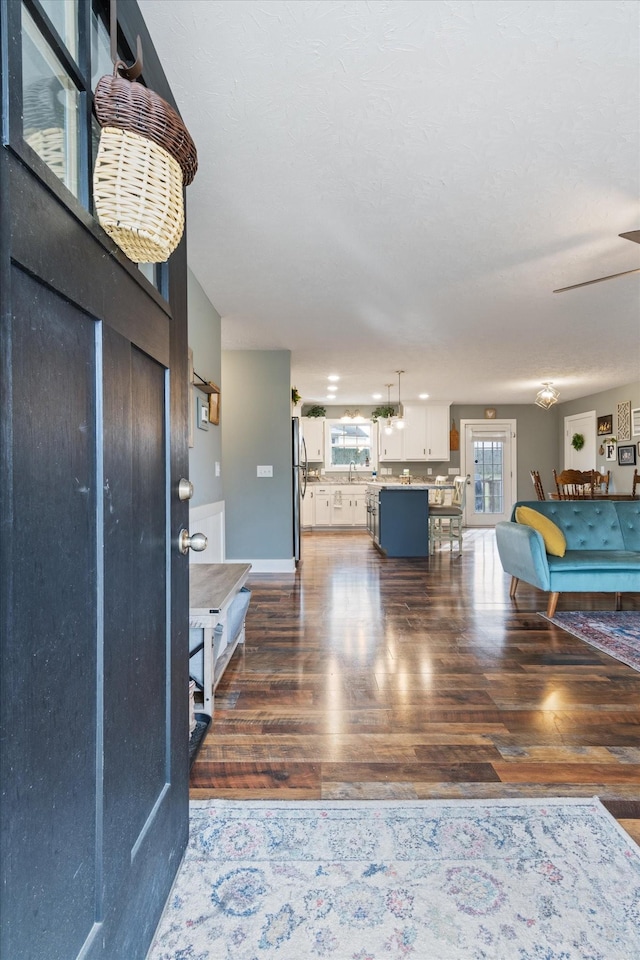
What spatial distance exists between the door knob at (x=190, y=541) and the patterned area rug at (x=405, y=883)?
2.82 ft

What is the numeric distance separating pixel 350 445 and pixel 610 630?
6.67 m

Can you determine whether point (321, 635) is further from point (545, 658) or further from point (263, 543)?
point (263, 543)

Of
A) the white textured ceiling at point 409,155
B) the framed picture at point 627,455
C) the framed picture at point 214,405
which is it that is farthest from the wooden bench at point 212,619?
the framed picture at point 627,455

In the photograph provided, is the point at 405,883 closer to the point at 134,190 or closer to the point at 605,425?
the point at 134,190

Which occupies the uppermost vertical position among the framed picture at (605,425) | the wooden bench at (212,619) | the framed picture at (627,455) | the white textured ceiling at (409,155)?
the white textured ceiling at (409,155)

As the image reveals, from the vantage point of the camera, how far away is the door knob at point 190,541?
1.24m

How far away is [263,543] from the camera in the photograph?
216 inches

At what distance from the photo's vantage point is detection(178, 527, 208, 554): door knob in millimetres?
1238

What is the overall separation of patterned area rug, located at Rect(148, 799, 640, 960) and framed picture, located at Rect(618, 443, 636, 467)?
7.19 meters

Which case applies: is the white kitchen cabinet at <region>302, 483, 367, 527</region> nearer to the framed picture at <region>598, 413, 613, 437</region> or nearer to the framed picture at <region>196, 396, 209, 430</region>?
the framed picture at <region>598, 413, 613, 437</region>

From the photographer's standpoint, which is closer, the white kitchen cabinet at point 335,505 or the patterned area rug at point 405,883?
the patterned area rug at point 405,883

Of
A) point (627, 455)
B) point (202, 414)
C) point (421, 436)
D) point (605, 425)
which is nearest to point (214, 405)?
point (202, 414)

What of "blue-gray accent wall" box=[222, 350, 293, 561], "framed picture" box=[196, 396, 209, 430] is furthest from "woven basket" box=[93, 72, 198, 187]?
"blue-gray accent wall" box=[222, 350, 293, 561]

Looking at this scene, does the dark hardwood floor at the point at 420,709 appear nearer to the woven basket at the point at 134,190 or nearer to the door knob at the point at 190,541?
the door knob at the point at 190,541
